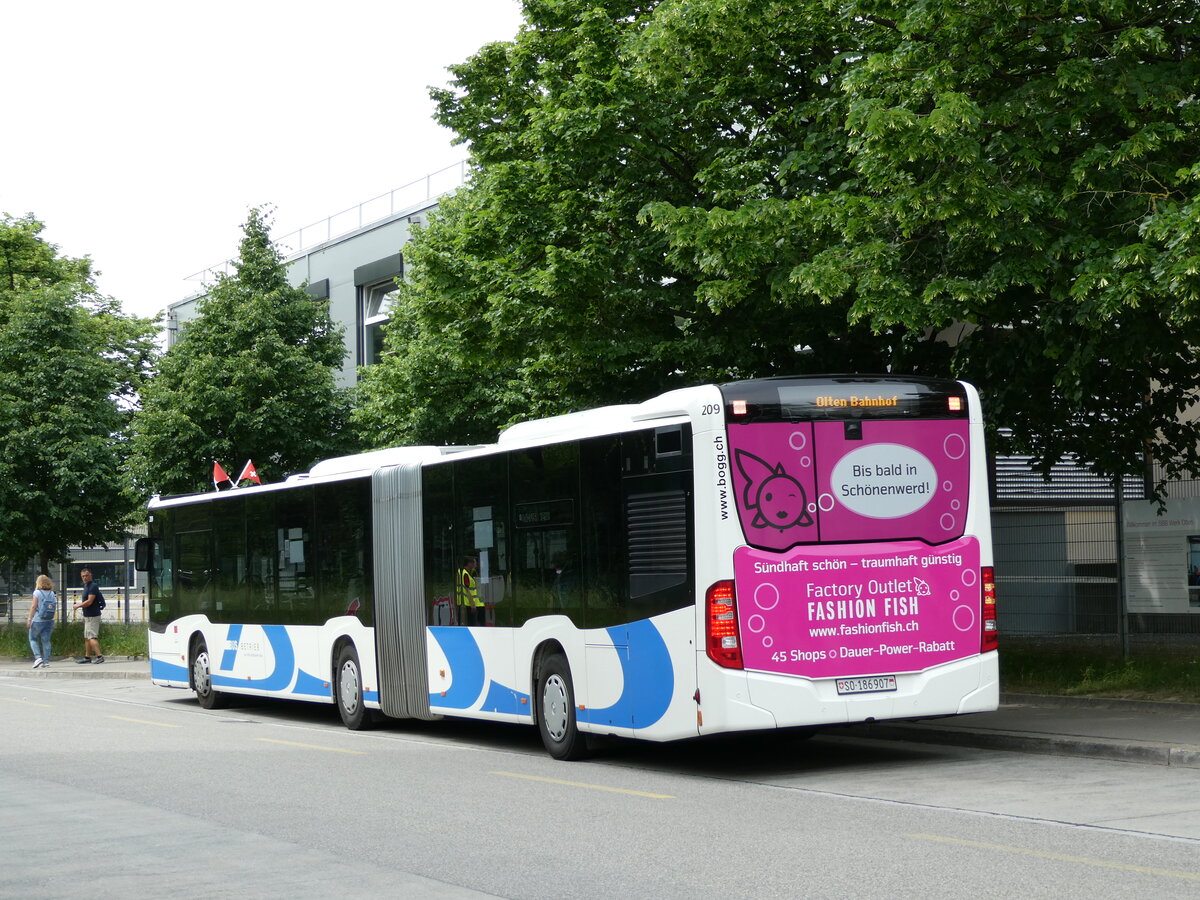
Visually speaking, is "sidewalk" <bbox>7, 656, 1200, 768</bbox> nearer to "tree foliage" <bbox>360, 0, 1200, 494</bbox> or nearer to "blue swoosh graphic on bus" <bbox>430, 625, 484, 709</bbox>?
"tree foliage" <bbox>360, 0, 1200, 494</bbox>

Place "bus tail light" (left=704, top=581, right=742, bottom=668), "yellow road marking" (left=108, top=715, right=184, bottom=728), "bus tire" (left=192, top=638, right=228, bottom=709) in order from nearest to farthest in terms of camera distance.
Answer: "bus tail light" (left=704, top=581, right=742, bottom=668) < "yellow road marking" (left=108, top=715, right=184, bottom=728) < "bus tire" (left=192, top=638, right=228, bottom=709)

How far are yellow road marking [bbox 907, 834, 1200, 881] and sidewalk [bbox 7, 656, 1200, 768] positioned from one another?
392cm

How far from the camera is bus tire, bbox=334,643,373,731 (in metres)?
17.4

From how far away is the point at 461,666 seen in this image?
50.2 ft

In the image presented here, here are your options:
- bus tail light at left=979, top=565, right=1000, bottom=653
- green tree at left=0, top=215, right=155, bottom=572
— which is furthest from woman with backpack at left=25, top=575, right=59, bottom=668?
bus tail light at left=979, top=565, right=1000, bottom=653

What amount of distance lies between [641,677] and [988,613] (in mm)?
2778

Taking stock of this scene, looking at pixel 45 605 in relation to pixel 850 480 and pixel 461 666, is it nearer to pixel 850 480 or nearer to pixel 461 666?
pixel 461 666

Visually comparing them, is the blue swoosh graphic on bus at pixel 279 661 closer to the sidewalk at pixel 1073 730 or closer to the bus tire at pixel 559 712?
the bus tire at pixel 559 712

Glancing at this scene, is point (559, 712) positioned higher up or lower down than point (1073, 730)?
higher up

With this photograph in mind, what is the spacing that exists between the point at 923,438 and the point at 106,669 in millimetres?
23029

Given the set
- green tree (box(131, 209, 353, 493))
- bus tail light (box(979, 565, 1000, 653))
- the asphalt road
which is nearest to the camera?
the asphalt road

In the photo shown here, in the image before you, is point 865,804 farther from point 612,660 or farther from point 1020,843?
point 612,660

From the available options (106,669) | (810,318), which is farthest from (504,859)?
(106,669)

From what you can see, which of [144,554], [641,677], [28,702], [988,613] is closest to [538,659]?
[641,677]
